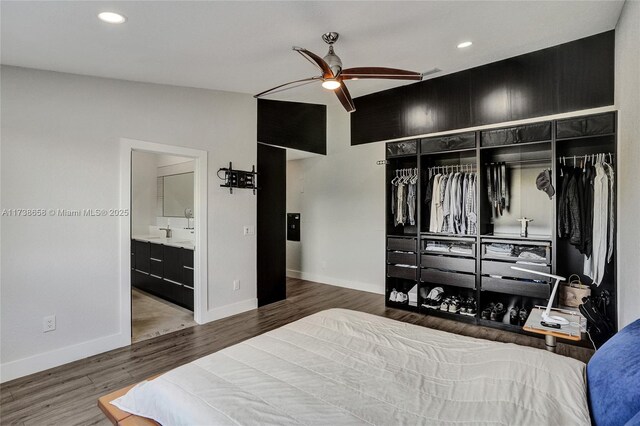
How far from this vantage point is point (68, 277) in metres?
2.83

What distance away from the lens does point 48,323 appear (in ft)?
8.93

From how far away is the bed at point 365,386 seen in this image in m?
1.16

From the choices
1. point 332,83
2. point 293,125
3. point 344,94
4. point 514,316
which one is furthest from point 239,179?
point 514,316

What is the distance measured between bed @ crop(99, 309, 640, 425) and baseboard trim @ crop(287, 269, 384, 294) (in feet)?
11.2

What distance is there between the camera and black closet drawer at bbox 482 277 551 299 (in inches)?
131

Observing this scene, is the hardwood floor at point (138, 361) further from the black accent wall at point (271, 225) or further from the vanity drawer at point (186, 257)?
the vanity drawer at point (186, 257)

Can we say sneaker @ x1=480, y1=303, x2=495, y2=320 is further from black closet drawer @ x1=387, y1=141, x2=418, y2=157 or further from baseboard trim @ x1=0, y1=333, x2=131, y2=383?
baseboard trim @ x1=0, y1=333, x2=131, y2=383

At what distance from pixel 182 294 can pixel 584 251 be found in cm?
453

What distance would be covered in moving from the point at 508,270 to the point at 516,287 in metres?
0.19

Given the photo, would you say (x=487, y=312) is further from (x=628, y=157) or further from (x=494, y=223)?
(x=628, y=157)

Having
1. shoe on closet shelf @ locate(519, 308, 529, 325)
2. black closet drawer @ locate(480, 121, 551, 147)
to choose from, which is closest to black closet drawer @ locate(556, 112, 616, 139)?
black closet drawer @ locate(480, 121, 551, 147)

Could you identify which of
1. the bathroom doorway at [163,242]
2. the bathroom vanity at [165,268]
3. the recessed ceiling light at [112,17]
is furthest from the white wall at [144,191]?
the recessed ceiling light at [112,17]

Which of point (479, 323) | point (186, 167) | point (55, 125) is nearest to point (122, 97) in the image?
point (55, 125)

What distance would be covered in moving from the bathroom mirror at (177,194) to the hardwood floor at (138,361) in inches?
88.6
